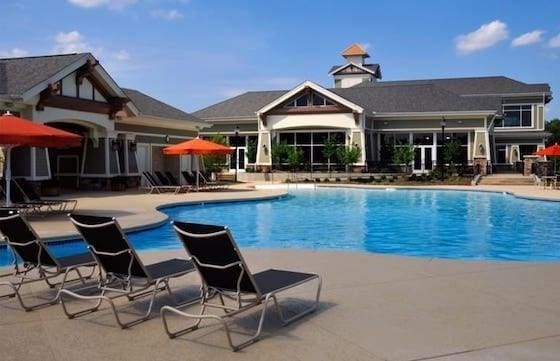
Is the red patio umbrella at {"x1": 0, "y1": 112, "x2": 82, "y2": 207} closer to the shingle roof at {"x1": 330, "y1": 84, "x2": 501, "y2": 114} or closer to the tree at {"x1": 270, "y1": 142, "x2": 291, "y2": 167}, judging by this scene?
the tree at {"x1": 270, "y1": 142, "x2": 291, "y2": 167}

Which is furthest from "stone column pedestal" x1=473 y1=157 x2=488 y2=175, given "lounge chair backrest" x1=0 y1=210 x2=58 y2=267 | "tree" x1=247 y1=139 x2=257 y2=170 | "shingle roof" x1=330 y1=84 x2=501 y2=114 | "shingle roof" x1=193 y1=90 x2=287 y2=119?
"lounge chair backrest" x1=0 y1=210 x2=58 y2=267

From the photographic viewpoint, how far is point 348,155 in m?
36.9

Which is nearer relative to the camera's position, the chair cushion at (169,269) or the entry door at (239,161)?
the chair cushion at (169,269)

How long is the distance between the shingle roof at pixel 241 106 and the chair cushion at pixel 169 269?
35170 millimetres

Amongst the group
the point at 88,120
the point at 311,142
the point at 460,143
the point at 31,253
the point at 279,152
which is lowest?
the point at 31,253

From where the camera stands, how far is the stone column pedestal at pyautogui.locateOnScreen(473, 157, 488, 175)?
3641cm

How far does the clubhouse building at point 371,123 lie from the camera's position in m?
38.1

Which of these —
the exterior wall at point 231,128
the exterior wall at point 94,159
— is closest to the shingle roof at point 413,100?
the exterior wall at point 231,128

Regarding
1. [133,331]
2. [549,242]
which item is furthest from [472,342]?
[549,242]

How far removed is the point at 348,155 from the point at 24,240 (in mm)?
31372

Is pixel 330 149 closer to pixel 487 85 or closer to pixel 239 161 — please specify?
pixel 239 161

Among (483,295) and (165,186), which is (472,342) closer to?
(483,295)

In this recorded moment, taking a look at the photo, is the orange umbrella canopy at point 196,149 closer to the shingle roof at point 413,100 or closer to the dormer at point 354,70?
the shingle roof at point 413,100

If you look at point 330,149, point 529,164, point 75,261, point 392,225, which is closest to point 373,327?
point 75,261
